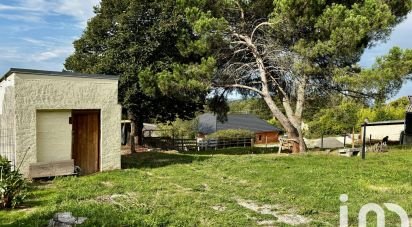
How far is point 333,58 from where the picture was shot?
63.0 feet

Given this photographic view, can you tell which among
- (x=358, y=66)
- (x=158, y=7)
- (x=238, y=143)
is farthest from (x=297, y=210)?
(x=238, y=143)

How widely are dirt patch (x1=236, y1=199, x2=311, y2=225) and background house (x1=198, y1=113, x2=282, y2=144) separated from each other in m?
35.8

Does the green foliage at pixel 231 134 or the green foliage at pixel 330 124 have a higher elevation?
the green foliage at pixel 330 124

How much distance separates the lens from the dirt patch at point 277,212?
7568 mm

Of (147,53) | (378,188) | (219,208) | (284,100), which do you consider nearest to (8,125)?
(219,208)

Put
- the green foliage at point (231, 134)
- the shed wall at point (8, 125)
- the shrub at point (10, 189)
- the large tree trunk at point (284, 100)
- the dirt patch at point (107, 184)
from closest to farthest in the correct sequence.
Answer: the shrub at point (10, 189)
the dirt patch at point (107, 184)
the shed wall at point (8, 125)
the large tree trunk at point (284, 100)
the green foliage at point (231, 134)

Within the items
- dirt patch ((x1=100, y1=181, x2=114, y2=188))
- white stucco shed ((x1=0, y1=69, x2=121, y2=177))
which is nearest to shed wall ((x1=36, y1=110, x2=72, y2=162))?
white stucco shed ((x1=0, y1=69, x2=121, y2=177))

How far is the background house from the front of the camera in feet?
154

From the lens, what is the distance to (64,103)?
1300 centimetres

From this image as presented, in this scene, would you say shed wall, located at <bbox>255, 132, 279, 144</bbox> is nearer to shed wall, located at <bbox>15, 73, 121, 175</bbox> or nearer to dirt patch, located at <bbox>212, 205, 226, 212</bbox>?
shed wall, located at <bbox>15, 73, 121, 175</bbox>

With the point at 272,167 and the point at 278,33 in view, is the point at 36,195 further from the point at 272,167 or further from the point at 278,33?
the point at 278,33

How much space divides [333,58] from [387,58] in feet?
7.89

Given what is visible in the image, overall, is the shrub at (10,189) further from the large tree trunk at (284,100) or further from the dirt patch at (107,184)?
the large tree trunk at (284,100)

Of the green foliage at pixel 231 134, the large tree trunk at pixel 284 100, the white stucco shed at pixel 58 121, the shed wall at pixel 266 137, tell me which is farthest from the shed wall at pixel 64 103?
the shed wall at pixel 266 137
